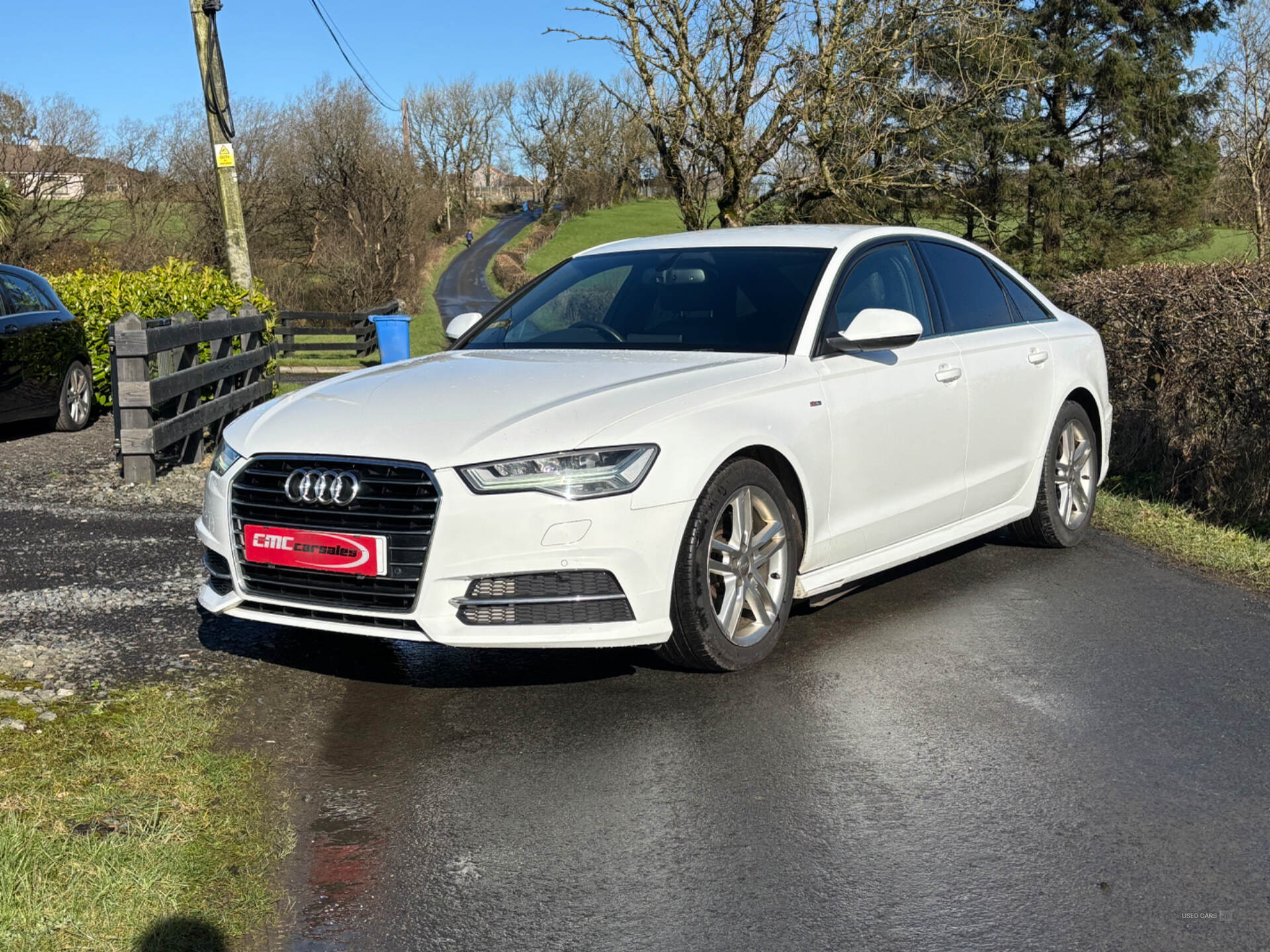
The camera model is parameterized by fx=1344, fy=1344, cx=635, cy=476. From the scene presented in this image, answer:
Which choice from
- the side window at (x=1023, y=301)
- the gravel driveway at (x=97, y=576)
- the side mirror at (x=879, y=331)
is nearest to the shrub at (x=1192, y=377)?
the side window at (x=1023, y=301)

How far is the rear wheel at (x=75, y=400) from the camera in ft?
→ 43.2

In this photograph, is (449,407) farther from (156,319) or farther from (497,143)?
(497,143)

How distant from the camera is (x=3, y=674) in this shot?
16.7ft

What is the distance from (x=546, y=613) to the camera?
461 centimetres

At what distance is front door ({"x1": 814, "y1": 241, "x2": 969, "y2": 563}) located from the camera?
18.6 feet

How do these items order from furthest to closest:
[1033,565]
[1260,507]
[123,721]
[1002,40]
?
[1002,40], [1260,507], [1033,565], [123,721]

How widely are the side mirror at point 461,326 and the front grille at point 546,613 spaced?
249 cm

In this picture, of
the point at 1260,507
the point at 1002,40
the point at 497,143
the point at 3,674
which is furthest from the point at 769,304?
the point at 497,143

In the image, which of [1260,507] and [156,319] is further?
[156,319]

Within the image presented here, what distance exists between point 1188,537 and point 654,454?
459 centimetres

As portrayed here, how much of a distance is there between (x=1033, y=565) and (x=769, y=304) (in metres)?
2.41

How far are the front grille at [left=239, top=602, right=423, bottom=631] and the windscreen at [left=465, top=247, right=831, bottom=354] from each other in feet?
6.02

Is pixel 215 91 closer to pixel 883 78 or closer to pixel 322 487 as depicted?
pixel 883 78

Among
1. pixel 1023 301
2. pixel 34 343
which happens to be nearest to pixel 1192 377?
pixel 1023 301
